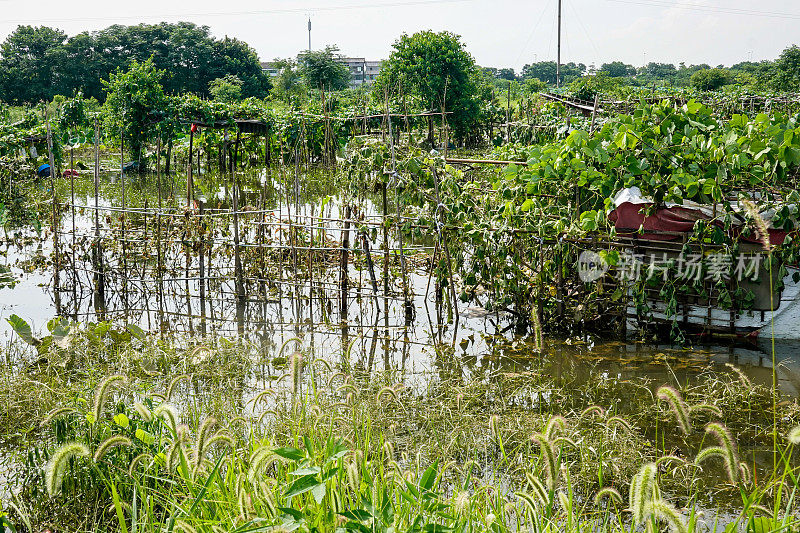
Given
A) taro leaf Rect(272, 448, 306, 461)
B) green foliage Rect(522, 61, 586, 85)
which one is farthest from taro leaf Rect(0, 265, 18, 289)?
green foliage Rect(522, 61, 586, 85)

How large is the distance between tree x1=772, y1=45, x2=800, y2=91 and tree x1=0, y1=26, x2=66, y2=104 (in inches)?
1504

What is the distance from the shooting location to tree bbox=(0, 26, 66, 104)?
4222 centimetres

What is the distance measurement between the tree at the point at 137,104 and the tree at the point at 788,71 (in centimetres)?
2486

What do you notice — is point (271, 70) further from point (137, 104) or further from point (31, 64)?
point (137, 104)

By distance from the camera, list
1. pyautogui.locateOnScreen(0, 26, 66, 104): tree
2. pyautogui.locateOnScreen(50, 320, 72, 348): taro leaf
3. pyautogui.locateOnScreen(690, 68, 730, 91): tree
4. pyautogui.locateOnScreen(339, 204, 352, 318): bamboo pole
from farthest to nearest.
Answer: pyautogui.locateOnScreen(0, 26, 66, 104): tree, pyautogui.locateOnScreen(690, 68, 730, 91): tree, pyautogui.locateOnScreen(339, 204, 352, 318): bamboo pole, pyautogui.locateOnScreen(50, 320, 72, 348): taro leaf

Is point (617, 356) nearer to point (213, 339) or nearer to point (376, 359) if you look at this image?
point (376, 359)

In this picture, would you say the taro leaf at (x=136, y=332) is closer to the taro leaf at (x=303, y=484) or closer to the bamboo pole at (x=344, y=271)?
the bamboo pole at (x=344, y=271)

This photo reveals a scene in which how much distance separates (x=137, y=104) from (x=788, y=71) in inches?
1081

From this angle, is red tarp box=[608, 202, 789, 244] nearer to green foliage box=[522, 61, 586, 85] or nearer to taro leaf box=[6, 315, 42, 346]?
taro leaf box=[6, 315, 42, 346]

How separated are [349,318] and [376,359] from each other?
1.11m

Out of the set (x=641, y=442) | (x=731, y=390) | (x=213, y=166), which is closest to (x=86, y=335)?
(x=641, y=442)

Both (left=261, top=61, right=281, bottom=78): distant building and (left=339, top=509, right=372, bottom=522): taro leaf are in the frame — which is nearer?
(left=339, top=509, right=372, bottom=522): taro leaf

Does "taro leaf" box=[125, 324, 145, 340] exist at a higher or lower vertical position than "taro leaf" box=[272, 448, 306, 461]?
lower

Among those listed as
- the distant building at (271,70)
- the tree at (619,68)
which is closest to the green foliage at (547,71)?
the tree at (619,68)
